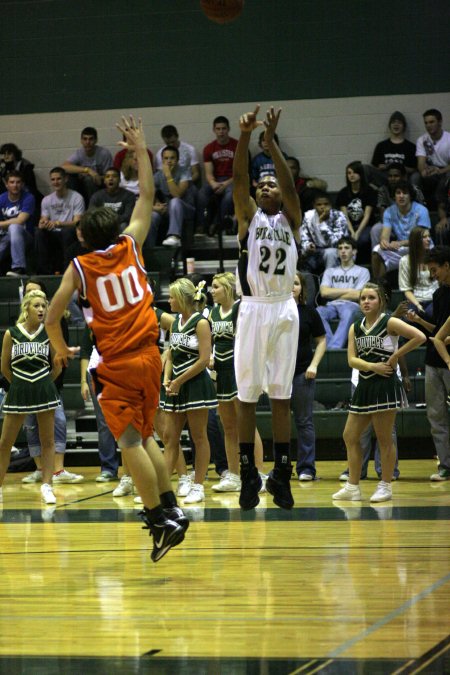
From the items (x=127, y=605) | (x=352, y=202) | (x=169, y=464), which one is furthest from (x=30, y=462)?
(x=127, y=605)

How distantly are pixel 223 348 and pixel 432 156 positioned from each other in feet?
17.3

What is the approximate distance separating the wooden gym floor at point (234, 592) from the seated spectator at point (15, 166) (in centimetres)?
686

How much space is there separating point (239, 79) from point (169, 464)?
751 cm

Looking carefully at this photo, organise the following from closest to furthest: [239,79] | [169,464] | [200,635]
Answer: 1. [200,635]
2. [169,464]
3. [239,79]

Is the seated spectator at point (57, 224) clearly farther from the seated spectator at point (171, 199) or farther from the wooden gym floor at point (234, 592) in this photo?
the wooden gym floor at point (234, 592)

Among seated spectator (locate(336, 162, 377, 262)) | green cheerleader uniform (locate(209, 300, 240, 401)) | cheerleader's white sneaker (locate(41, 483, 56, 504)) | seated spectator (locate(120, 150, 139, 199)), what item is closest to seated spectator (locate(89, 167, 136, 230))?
seated spectator (locate(120, 150, 139, 199))

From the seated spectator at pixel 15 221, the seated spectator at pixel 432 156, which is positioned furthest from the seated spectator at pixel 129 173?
the seated spectator at pixel 432 156

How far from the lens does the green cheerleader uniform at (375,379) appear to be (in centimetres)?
785

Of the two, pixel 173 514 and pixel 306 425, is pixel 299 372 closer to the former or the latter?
pixel 306 425

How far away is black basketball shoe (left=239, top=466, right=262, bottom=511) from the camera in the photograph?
6.11 metres

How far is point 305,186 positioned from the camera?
13.1 meters

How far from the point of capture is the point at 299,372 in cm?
928

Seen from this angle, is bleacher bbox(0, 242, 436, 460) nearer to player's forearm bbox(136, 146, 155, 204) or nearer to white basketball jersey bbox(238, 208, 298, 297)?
white basketball jersey bbox(238, 208, 298, 297)

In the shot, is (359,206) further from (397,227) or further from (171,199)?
(171,199)
